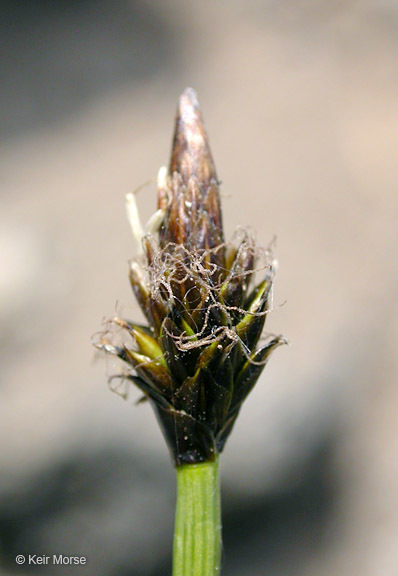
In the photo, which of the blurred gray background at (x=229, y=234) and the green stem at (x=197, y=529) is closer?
the green stem at (x=197, y=529)

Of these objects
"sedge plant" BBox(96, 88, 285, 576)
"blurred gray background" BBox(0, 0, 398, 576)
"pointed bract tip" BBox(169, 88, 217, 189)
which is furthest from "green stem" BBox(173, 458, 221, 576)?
"blurred gray background" BBox(0, 0, 398, 576)

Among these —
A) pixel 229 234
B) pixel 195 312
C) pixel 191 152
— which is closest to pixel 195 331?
pixel 195 312

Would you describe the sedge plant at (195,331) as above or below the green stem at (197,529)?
above

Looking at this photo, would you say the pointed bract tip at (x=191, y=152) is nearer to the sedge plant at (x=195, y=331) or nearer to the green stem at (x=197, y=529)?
the sedge plant at (x=195, y=331)

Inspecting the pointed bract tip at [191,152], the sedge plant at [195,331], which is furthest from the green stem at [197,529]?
the pointed bract tip at [191,152]

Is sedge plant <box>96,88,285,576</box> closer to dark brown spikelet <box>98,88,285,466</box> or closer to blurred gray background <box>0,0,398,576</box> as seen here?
dark brown spikelet <box>98,88,285,466</box>

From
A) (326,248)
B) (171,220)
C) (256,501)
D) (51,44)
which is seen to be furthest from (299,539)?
(51,44)

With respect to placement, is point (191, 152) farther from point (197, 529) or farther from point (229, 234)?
point (229, 234)
